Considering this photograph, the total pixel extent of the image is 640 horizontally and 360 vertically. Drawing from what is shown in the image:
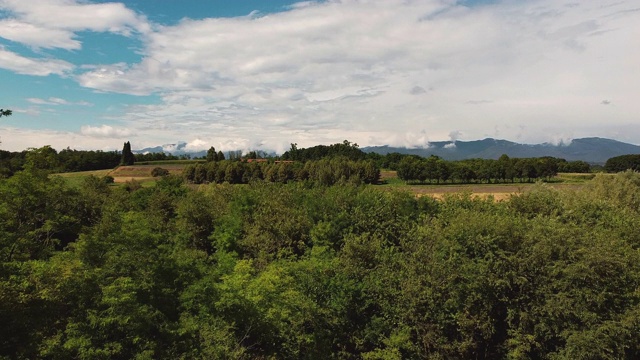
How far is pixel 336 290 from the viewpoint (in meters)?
26.0

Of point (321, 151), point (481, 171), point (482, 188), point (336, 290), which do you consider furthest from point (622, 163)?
point (336, 290)

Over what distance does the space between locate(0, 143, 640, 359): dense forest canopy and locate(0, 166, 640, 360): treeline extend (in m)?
0.10

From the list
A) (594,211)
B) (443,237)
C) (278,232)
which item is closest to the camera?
(443,237)

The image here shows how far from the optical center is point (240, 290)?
20203 mm

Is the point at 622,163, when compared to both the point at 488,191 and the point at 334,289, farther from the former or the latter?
the point at 334,289

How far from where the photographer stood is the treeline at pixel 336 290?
51.4ft

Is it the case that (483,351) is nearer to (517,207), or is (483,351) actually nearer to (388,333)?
(388,333)

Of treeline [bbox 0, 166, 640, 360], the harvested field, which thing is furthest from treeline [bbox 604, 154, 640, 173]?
treeline [bbox 0, 166, 640, 360]

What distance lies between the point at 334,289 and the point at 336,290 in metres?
0.16

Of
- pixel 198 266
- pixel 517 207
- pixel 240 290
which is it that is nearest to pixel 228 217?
pixel 198 266

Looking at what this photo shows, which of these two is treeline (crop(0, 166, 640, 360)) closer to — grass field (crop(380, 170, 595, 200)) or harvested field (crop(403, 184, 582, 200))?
harvested field (crop(403, 184, 582, 200))

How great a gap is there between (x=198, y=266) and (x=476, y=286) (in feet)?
59.1

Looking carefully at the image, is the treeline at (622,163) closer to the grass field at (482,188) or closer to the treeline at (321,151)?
the grass field at (482,188)

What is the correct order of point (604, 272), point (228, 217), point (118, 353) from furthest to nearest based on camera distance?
point (228, 217)
point (604, 272)
point (118, 353)
